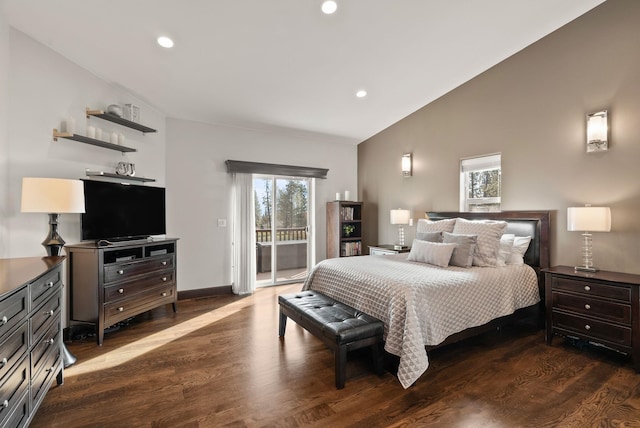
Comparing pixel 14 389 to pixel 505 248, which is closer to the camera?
pixel 14 389

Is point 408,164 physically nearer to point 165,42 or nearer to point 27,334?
point 165,42

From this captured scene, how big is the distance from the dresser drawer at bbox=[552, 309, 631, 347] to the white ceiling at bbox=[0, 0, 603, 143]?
2.94 meters

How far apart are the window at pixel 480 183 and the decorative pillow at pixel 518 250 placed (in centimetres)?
55

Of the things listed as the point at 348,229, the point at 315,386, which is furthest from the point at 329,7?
the point at 348,229

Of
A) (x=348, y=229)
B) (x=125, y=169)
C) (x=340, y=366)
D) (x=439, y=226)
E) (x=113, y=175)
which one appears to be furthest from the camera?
(x=348, y=229)

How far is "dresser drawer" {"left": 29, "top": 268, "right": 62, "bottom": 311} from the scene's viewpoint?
5.75 feet

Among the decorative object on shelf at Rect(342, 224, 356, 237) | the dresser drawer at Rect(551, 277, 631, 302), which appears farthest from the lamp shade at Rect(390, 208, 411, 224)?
the dresser drawer at Rect(551, 277, 631, 302)

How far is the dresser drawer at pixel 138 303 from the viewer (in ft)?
10.4

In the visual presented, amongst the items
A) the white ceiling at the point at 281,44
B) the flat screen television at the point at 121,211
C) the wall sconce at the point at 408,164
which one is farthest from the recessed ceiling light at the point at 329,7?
the wall sconce at the point at 408,164

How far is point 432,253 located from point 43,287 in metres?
3.24

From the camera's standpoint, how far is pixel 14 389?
1516 millimetres

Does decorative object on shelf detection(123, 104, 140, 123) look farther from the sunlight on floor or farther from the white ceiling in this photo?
the sunlight on floor

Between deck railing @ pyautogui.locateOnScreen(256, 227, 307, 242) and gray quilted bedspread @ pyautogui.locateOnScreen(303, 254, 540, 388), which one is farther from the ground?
deck railing @ pyautogui.locateOnScreen(256, 227, 307, 242)

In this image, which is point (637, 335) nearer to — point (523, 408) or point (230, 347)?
point (523, 408)
